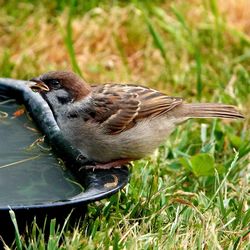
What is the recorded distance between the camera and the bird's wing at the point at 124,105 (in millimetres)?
4734

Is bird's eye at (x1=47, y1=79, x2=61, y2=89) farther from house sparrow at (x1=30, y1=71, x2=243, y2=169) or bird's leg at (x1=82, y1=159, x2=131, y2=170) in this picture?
bird's leg at (x1=82, y1=159, x2=131, y2=170)

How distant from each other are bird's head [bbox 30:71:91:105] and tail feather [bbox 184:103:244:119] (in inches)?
32.9

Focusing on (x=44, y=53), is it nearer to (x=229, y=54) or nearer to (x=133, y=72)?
(x=133, y=72)

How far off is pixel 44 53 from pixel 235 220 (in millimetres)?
3109

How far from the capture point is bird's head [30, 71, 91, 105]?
15.6 feet

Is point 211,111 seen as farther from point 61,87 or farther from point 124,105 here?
point 61,87

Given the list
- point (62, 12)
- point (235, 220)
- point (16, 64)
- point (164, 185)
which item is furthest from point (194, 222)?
point (62, 12)

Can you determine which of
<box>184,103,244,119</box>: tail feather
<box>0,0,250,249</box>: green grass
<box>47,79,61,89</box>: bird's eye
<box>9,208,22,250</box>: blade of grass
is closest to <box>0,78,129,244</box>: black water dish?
<box>9,208,22,250</box>: blade of grass

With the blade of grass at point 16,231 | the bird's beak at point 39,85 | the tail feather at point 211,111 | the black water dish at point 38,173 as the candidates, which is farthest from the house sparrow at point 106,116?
the blade of grass at point 16,231

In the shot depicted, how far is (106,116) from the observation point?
15.6 ft

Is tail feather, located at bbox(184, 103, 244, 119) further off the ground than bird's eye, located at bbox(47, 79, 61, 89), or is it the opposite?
bird's eye, located at bbox(47, 79, 61, 89)

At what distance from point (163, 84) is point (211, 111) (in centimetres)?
155

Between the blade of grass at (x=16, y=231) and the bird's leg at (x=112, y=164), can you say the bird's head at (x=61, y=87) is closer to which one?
the bird's leg at (x=112, y=164)

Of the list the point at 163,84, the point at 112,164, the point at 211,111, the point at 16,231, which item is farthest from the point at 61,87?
the point at 163,84
